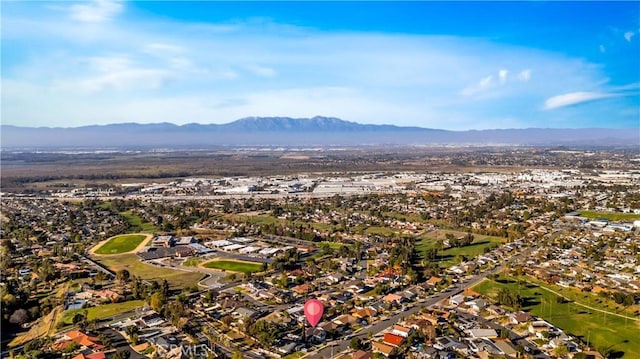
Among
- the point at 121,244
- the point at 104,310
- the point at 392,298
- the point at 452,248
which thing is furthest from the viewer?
the point at 121,244

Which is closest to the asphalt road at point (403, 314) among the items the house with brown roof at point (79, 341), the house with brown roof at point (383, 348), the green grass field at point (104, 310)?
the house with brown roof at point (383, 348)

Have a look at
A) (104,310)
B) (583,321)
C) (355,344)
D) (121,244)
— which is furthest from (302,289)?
(121,244)

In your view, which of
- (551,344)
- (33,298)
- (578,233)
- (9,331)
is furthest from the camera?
(578,233)

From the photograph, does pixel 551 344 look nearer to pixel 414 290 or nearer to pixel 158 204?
pixel 414 290

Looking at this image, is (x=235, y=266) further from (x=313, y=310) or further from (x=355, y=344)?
(x=355, y=344)

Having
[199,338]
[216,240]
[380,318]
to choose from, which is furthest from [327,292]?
[216,240]

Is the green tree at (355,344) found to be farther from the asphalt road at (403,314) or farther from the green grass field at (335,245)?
the green grass field at (335,245)
